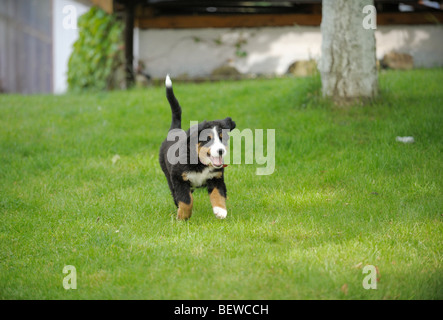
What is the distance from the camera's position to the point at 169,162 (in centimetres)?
426

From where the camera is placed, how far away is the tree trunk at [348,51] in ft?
21.9

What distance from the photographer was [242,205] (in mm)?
4664

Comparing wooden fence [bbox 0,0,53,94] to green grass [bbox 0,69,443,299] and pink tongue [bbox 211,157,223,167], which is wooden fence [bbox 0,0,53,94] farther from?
pink tongue [bbox 211,157,223,167]

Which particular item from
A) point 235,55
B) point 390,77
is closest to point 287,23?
point 235,55

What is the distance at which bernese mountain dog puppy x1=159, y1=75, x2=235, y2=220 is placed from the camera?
3.90 meters

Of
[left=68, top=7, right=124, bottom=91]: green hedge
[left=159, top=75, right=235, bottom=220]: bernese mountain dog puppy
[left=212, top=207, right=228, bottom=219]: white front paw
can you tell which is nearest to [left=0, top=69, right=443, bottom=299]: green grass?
[left=212, top=207, right=228, bottom=219]: white front paw

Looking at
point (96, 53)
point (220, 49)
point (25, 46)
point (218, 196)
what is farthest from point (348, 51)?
point (25, 46)

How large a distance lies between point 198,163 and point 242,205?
822 millimetres

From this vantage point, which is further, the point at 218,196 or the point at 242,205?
the point at 242,205

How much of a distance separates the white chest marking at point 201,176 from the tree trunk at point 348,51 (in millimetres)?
3381

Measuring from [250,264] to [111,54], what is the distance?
27.7ft

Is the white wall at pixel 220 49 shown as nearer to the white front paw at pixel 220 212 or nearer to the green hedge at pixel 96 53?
the green hedge at pixel 96 53

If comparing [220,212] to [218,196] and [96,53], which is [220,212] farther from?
[96,53]

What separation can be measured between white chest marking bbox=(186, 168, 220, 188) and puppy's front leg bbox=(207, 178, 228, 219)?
0.21ft
